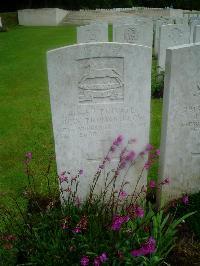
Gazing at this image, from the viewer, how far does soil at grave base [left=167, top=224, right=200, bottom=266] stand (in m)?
3.60

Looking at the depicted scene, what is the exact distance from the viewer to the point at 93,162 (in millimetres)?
4039

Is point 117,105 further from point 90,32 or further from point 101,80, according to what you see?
point 90,32

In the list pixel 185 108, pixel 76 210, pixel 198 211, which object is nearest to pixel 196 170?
pixel 198 211

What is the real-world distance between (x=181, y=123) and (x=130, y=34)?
7303 mm

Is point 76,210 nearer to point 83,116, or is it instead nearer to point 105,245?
point 105,245

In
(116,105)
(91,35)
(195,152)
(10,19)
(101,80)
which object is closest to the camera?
(101,80)

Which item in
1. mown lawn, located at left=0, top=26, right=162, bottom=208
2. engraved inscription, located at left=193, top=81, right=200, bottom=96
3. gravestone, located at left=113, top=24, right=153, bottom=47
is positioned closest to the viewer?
engraved inscription, located at left=193, top=81, right=200, bottom=96

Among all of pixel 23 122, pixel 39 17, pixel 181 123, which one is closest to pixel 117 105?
pixel 181 123

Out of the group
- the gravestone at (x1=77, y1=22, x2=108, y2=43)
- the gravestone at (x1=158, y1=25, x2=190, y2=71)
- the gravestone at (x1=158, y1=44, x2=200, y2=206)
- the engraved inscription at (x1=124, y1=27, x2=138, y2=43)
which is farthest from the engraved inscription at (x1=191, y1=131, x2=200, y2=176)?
the engraved inscription at (x1=124, y1=27, x2=138, y2=43)

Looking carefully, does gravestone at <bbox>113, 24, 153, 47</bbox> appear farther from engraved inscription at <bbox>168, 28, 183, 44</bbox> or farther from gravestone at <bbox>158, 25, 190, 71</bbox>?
engraved inscription at <bbox>168, 28, 183, 44</bbox>

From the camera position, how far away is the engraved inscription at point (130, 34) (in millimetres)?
10641

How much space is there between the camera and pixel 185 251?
12.1 feet

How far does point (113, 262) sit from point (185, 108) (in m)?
1.70

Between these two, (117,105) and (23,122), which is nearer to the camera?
(117,105)
